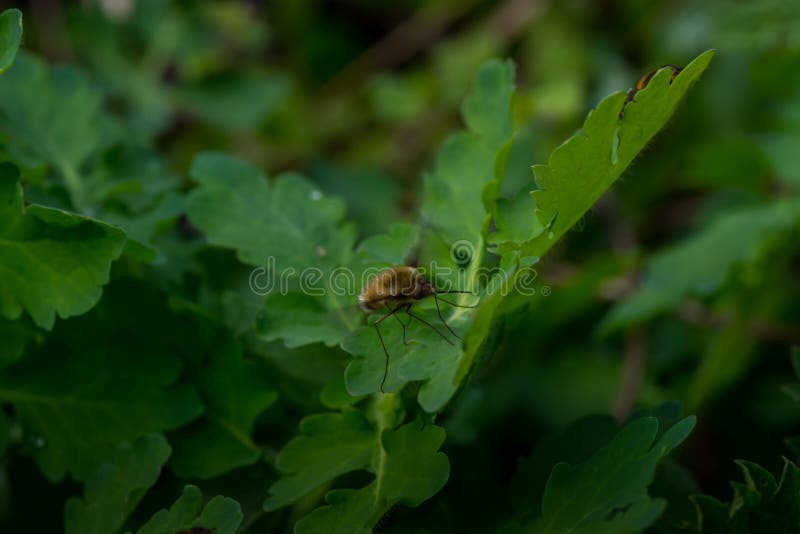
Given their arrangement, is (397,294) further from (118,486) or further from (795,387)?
(795,387)

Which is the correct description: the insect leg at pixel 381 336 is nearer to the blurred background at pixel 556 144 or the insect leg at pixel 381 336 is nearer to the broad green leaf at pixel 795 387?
the blurred background at pixel 556 144

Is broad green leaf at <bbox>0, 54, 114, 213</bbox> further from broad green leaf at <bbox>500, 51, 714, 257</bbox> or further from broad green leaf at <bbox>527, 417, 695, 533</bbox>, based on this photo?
broad green leaf at <bbox>527, 417, 695, 533</bbox>

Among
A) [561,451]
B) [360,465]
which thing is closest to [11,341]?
[360,465]

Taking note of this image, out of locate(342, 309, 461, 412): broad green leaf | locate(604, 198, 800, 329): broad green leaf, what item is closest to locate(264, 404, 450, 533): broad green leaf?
locate(342, 309, 461, 412): broad green leaf

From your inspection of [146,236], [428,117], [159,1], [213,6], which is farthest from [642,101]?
[213,6]

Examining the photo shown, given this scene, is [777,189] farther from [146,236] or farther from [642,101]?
[146,236]

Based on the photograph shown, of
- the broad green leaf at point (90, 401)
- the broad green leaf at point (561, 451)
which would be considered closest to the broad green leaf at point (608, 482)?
the broad green leaf at point (561, 451)
